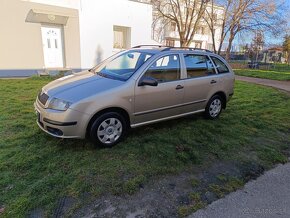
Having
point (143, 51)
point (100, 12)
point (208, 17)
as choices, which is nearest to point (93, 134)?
point (143, 51)

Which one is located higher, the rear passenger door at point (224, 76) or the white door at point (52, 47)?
the white door at point (52, 47)

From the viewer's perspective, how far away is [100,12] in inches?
489

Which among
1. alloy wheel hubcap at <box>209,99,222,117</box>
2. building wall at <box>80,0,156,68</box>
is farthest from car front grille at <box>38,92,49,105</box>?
building wall at <box>80,0,156,68</box>

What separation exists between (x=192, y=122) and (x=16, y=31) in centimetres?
951

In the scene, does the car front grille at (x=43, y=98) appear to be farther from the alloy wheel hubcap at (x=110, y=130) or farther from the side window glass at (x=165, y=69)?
the side window glass at (x=165, y=69)

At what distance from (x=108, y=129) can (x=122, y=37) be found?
11.8 metres

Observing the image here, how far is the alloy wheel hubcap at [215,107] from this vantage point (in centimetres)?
535

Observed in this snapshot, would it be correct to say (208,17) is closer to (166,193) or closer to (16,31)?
(16,31)

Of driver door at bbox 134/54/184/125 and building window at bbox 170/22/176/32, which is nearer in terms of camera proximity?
driver door at bbox 134/54/184/125

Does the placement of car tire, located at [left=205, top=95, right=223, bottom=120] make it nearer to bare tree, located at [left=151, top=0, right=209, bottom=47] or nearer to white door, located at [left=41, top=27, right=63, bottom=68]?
white door, located at [left=41, top=27, right=63, bottom=68]

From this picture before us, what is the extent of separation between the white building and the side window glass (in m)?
8.98

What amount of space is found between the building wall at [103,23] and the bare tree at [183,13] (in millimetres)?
4689

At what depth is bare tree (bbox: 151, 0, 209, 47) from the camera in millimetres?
18547

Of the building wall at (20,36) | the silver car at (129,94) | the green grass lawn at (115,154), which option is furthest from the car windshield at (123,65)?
the building wall at (20,36)
